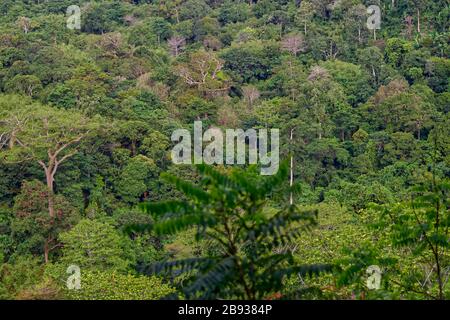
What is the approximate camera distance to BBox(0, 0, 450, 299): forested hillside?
11805 mm

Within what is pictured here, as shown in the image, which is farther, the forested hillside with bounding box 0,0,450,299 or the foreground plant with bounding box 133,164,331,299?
the forested hillside with bounding box 0,0,450,299

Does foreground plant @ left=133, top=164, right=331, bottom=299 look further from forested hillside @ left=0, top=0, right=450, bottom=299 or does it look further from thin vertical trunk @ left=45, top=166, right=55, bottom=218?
thin vertical trunk @ left=45, top=166, right=55, bottom=218

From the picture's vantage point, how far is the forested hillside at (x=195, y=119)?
465 inches

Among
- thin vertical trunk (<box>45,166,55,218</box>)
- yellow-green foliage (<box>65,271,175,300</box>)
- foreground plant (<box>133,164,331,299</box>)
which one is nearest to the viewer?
foreground plant (<box>133,164,331,299</box>)

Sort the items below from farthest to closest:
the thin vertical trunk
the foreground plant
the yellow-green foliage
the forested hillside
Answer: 1. the thin vertical trunk
2. the forested hillside
3. the yellow-green foliage
4. the foreground plant

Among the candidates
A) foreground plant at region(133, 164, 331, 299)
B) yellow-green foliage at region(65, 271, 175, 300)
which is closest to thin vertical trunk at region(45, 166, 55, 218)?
yellow-green foliage at region(65, 271, 175, 300)

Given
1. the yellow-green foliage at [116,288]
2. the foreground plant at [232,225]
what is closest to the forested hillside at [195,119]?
the yellow-green foliage at [116,288]

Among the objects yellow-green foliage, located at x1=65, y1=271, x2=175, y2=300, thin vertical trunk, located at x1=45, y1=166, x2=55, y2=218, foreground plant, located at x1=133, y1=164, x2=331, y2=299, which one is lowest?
A: yellow-green foliage, located at x1=65, y1=271, x2=175, y2=300

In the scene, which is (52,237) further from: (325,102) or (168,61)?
(168,61)

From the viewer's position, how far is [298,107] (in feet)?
70.7

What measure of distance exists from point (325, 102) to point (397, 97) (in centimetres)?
233

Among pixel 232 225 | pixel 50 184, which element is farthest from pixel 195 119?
pixel 232 225

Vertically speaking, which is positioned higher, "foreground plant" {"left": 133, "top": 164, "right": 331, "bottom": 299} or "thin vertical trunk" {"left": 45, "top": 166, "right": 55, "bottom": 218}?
"foreground plant" {"left": 133, "top": 164, "right": 331, "bottom": 299}
